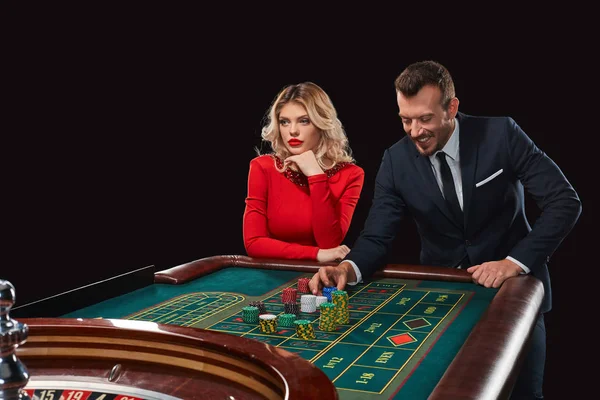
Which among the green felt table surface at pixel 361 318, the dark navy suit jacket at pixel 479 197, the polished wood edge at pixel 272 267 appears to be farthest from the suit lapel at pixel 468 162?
the green felt table surface at pixel 361 318

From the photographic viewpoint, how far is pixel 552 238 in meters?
3.62

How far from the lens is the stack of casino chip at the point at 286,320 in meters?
2.59

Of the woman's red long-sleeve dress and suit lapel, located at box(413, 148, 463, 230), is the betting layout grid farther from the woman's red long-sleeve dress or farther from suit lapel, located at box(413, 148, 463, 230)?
the woman's red long-sleeve dress

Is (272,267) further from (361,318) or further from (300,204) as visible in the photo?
(361,318)

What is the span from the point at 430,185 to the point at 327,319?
5.17ft

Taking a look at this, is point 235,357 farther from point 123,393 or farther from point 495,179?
point 495,179

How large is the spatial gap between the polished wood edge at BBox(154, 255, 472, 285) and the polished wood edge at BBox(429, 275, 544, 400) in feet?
1.36

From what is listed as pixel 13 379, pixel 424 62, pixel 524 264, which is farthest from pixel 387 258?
pixel 13 379

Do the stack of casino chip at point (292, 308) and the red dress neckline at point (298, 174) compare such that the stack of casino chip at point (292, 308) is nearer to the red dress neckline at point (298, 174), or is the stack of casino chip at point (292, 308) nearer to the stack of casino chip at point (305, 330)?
the stack of casino chip at point (305, 330)

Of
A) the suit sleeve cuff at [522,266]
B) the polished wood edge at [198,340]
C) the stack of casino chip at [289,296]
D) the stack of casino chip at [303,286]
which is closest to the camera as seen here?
the polished wood edge at [198,340]

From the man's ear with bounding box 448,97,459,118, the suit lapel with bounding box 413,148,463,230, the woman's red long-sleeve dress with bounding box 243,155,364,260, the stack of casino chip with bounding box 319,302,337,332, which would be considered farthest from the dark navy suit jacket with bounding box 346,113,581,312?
the stack of casino chip with bounding box 319,302,337,332

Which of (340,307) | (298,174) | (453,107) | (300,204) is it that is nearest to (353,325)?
(340,307)

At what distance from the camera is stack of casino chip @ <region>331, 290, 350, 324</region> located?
2.62 m

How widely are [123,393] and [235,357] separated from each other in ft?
0.99
